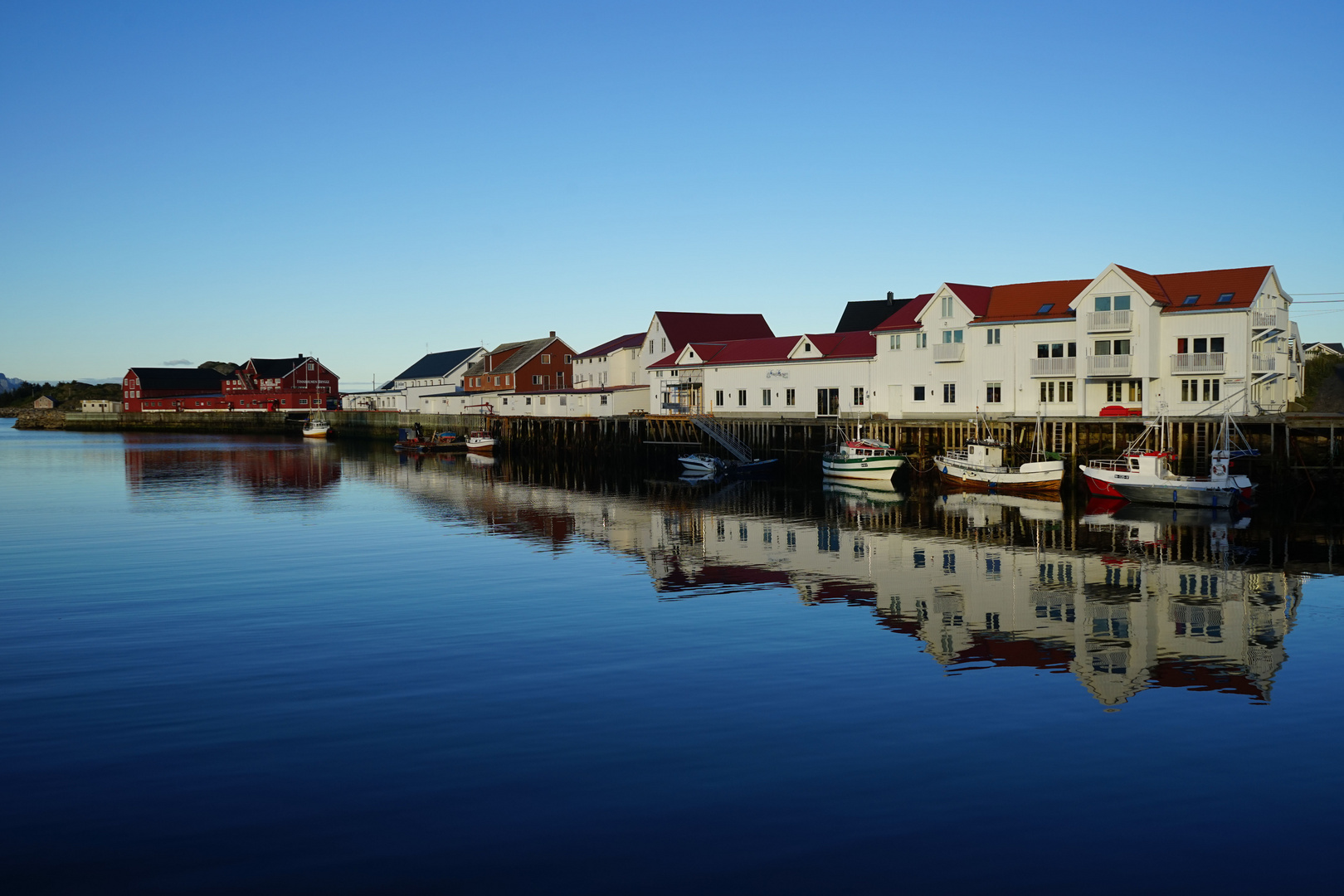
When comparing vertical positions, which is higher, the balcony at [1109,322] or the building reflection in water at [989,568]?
the balcony at [1109,322]

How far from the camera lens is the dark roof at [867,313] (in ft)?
313

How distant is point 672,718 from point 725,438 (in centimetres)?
5883

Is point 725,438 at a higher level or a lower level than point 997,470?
higher

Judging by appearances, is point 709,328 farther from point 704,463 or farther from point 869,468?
point 869,468

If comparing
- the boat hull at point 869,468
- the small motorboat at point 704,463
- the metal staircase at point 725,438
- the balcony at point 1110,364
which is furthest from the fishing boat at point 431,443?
the balcony at point 1110,364

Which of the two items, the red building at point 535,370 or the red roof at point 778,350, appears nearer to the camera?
the red roof at point 778,350

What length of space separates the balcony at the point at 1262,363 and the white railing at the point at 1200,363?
140 centimetres

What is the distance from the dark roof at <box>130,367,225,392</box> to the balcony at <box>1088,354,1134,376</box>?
514 feet

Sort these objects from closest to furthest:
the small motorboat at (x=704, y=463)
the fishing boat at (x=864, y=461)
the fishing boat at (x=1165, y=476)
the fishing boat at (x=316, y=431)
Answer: the fishing boat at (x=1165, y=476) < the fishing boat at (x=864, y=461) < the small motorboat at (x=704, y=463) < the fishing boat at (x=316, y=431)

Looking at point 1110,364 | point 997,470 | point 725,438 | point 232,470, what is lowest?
point 997,470

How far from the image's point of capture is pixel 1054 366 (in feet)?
193

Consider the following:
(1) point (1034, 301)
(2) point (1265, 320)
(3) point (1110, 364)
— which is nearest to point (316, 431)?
(1) point (1034, 301)

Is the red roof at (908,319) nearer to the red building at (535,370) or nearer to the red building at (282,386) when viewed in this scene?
the red building at (535,370)

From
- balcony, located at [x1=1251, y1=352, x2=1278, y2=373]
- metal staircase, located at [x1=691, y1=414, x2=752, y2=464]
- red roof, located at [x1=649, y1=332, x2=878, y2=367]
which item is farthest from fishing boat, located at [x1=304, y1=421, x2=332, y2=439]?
balcony, located at [x1=1251, y1=352, x2=1278, y2=373]
